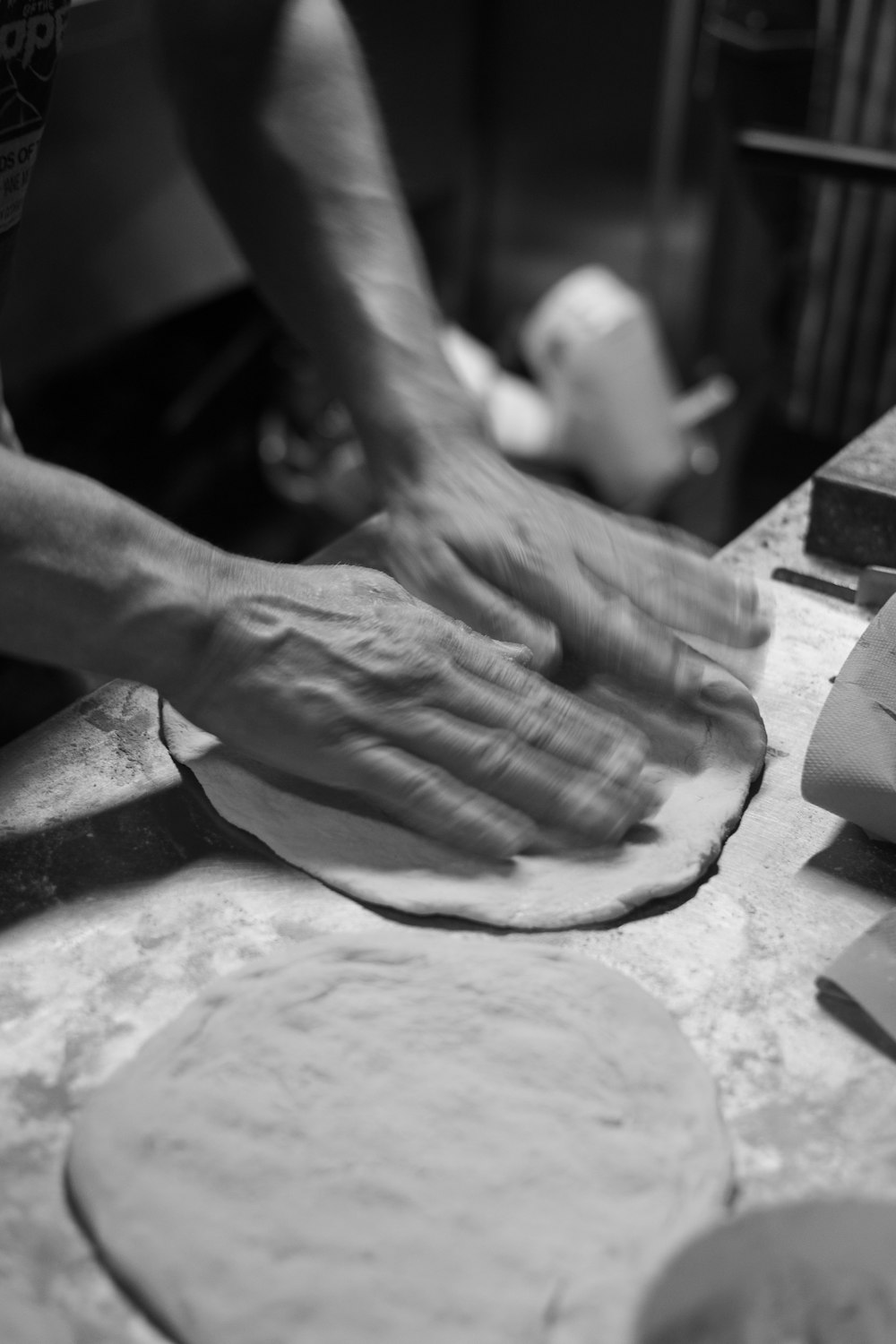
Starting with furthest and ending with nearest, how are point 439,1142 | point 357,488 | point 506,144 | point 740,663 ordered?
point 506,144 → point 357,488 → point 740,663 → point 439,1142

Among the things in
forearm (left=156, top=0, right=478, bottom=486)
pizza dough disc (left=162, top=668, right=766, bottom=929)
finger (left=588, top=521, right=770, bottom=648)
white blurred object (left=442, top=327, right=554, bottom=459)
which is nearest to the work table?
pizza dough disc (left=162, top=668, right=766, bottom=929)

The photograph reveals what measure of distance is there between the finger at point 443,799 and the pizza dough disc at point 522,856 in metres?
0.04

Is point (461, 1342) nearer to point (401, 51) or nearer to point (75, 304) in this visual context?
point (75, 304)

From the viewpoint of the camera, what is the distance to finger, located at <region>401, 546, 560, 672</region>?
1620 millimetres

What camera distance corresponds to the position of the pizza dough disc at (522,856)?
4.53ft

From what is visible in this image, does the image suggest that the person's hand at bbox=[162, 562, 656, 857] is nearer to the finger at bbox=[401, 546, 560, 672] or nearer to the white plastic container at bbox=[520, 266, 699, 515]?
the finger at bbox=[401, 546, 560, 672]

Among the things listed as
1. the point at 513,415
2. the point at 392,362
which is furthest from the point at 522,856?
the point at 513,415

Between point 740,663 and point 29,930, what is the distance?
0.99 metres

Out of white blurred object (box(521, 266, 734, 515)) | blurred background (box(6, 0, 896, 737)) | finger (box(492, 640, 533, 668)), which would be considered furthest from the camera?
white blurred object (box(521, 266, 734, 515))

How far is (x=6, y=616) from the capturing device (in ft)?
4.43

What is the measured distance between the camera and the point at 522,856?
1447mm

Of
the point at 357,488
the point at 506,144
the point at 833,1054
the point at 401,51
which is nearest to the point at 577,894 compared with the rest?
the point at 833,1054

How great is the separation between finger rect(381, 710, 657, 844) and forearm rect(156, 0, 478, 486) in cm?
69

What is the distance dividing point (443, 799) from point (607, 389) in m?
3.01
